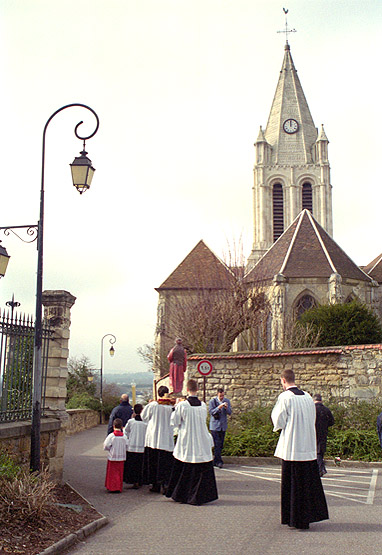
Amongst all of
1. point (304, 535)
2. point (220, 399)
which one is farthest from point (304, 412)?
point (220, 399)

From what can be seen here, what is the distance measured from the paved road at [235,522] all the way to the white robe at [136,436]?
721 mm

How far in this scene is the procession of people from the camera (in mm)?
7113

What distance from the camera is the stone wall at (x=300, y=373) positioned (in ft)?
51.0

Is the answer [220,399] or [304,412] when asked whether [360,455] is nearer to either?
[220,399]

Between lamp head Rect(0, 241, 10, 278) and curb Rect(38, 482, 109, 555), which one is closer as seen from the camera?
curb Rect(38, 482, 109, 555)

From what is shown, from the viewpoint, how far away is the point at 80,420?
82.4 ft

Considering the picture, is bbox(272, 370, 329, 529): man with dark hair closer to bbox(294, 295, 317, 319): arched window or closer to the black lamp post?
the black lamp post

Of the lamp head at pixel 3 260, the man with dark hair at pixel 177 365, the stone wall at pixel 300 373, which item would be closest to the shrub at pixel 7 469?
the lamp head at pixel 3 260

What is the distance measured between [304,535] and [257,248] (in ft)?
150

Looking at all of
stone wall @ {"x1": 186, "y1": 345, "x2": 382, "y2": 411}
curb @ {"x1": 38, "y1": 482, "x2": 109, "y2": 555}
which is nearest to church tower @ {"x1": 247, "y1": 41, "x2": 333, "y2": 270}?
stone wall @ {"x1": 186, "y1": 345, "x2": 382, "y2": 411}

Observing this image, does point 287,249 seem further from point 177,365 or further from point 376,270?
point 177,365

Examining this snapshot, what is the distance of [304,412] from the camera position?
7359mm

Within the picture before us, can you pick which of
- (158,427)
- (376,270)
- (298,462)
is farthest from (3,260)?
(376,270)

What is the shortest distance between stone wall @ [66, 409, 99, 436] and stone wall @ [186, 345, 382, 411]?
6.96 meters
